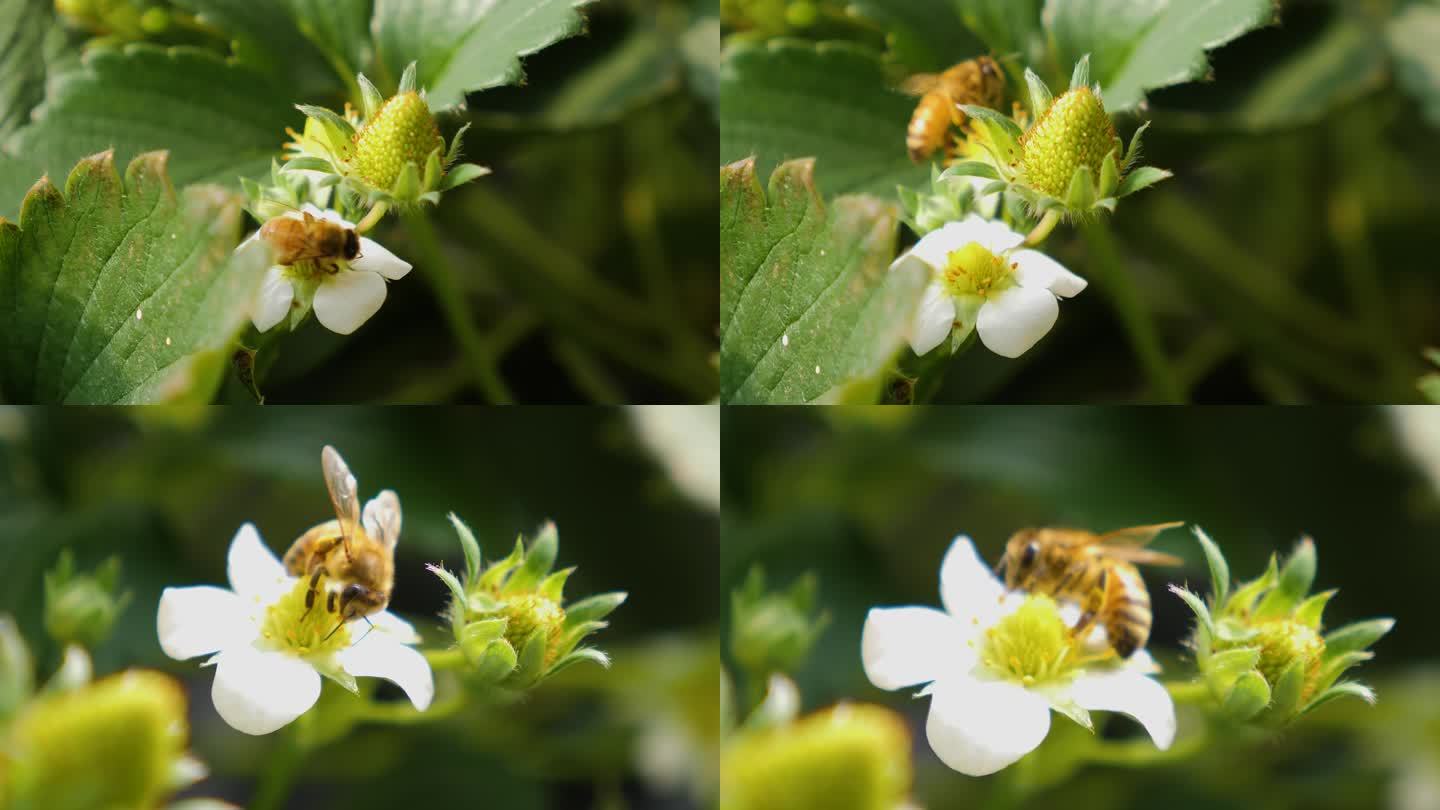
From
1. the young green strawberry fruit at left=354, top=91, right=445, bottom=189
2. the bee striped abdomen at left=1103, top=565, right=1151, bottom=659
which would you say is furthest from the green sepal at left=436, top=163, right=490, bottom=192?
the bee striped abdomen at left=1103, top=565, right=1151, bottom=659

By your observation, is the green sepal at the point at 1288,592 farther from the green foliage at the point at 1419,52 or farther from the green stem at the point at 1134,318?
the green foliage at the point at 1419,52

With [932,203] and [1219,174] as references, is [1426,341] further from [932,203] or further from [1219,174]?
[932,203]

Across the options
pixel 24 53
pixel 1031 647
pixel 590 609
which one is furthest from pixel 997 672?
pixel 24 53

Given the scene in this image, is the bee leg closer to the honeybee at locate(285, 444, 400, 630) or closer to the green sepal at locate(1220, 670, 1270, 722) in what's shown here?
the honeybee at locate(285, 444, 400, 630)

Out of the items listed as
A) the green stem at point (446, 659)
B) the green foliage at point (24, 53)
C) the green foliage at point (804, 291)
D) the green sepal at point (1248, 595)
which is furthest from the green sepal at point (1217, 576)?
the green foliage at point (24, 53)

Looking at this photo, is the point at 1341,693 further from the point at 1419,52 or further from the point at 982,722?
the point at 1419,52

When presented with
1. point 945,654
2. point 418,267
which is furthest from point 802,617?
point 418,267

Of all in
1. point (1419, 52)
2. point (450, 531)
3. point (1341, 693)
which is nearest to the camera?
point (1341, 693)
